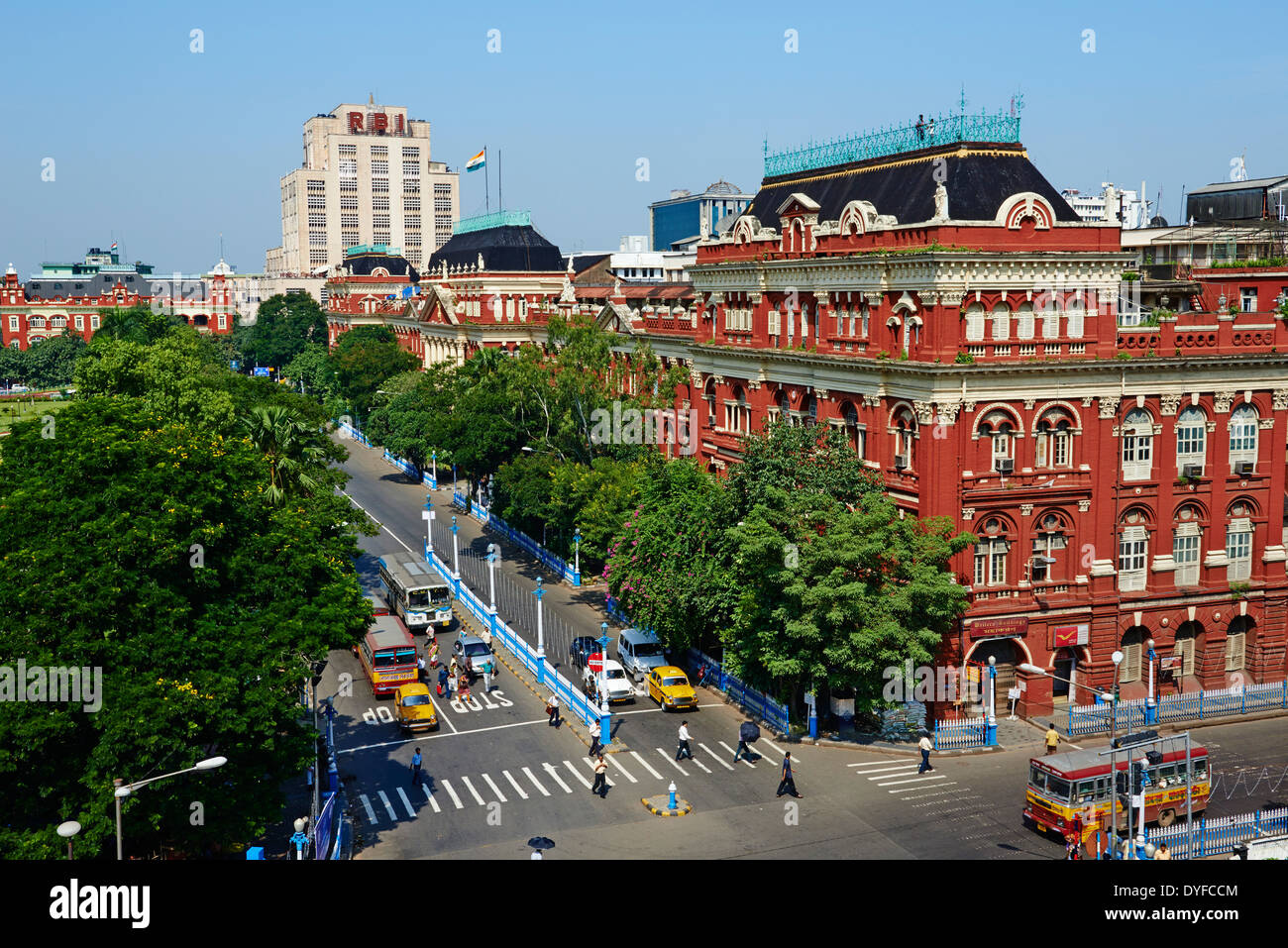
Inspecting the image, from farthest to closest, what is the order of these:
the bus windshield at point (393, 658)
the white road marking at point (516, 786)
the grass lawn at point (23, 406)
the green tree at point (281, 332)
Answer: the green tree at point (281, 332), the grass lawn at point (23, 406), the bus windshield at point (393, 658), the white road marking at point (516, 786)

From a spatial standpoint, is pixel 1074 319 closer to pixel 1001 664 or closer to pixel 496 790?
pixel 1001 664

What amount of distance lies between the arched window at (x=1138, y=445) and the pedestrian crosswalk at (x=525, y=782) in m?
19.8

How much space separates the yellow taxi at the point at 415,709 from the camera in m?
52.4

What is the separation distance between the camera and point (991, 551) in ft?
170

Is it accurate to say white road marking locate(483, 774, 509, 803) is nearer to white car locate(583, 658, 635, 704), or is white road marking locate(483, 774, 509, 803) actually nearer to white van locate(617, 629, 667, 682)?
white car locate(583, 658, 635, 704)

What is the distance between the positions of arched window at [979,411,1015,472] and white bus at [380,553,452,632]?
1229 inches

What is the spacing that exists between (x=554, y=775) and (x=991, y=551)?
20484 mm

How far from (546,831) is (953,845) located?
528 inches

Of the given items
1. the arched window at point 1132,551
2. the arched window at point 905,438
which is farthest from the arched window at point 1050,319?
the arched window at point 1132,551

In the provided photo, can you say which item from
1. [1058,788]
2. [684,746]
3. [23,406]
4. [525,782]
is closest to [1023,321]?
[1058,788]

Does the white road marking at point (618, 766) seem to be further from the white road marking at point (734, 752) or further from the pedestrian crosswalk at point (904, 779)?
the pedestrian crosswalk at point (904, 779)

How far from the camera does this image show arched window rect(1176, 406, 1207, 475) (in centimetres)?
5406

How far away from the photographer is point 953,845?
39156 millimetres

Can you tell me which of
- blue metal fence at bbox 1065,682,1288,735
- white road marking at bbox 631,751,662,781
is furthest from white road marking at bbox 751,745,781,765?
blue metal fence at bbox 1065,682,1288,735
